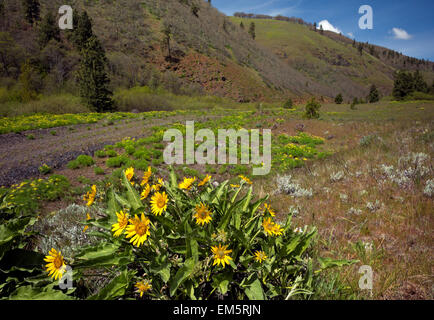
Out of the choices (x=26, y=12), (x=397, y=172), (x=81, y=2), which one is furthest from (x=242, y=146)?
(x=81, y=2)

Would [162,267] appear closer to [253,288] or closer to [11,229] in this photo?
[253,288]

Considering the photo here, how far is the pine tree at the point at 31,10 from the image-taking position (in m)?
28.4

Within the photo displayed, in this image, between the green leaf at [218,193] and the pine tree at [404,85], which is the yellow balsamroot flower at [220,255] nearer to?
the green leaf at [218,193]

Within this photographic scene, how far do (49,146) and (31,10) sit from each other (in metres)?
32.3

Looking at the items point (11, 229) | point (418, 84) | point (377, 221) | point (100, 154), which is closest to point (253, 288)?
point (11, 229)

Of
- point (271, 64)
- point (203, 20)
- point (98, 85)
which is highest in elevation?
point (203, 20)

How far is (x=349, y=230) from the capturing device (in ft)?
7.25

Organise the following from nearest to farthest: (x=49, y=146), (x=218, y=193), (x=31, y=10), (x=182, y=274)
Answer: (x=182, y=274)
(x=218, y=193)
(x=49, y=146)
(x=31, y=10)

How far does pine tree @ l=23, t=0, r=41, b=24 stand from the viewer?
2842 centimetres

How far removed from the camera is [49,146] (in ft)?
33.6

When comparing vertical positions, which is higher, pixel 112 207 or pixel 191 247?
pixel 112 207

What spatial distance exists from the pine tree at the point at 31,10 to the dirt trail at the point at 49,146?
1076 inches

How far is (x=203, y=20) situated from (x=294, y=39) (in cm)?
6769
